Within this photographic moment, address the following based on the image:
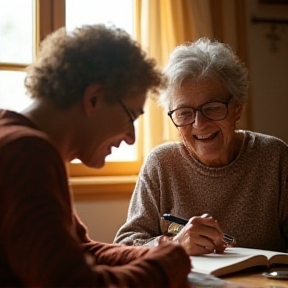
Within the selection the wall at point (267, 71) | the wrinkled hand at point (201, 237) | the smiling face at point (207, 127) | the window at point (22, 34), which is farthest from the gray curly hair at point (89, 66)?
the wall at point (267, 71)

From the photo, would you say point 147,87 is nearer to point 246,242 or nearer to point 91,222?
point 246,242

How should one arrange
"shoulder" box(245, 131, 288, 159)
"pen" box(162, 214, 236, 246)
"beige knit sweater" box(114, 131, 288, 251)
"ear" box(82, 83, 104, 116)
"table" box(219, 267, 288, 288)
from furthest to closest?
"shoulder" box(245, 131, 288, 159) → "beige knit sweater" box(114, 131, 288, 251) → "pen" box(162, 214, 236, 246) → "table" box(219, 267, 288, 288) → "ear" box(82, 83, 104, 116)

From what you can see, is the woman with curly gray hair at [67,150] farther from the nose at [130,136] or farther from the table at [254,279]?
the table at [254,279]

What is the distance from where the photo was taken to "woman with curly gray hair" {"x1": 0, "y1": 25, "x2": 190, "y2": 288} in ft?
2.81

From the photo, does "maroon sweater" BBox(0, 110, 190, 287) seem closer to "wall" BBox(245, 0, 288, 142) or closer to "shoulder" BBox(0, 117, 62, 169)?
"shoulder" BBox(0, 117, 62, 169)

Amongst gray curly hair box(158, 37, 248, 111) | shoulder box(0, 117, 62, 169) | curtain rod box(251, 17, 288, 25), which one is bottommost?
shoulder box(0, 117, 62, 169)

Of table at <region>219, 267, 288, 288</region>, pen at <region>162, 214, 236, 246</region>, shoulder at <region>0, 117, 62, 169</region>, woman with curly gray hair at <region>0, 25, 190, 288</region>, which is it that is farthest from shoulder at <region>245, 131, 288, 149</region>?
shoulder at <region>0, 117, 62, 169</region>

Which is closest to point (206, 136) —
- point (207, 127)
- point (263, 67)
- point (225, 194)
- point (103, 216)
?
point (207, 127)

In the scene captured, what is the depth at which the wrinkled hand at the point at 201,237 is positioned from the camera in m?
1.65

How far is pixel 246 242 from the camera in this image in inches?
76.5

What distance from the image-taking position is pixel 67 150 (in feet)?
3.63

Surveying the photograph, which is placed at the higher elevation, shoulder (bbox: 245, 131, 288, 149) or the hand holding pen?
shoulder (bbox: 245, 131, 288, 149)

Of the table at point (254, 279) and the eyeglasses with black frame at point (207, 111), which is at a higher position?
the eyeglasses with black frame at point (207, 111)

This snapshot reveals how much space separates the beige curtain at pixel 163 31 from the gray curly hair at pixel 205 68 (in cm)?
54
